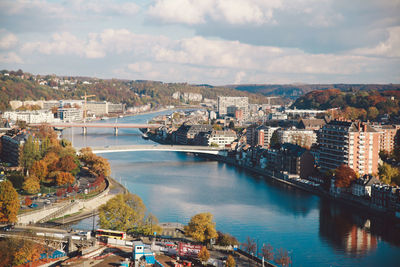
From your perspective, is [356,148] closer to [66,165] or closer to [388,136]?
[388,136]

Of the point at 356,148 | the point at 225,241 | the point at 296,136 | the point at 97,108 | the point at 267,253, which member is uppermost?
the point at 97,108

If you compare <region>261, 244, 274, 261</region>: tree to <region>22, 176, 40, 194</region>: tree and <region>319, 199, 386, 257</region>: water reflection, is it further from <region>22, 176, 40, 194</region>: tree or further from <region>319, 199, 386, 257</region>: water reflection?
<region>22, 176, 40, 194</region>: tree

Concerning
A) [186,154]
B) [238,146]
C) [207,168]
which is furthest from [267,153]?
[186,154]

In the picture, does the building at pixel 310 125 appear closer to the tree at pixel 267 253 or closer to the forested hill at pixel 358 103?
the forested hill at pixel 358 103

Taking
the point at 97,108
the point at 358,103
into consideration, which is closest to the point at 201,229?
the point at 358,103

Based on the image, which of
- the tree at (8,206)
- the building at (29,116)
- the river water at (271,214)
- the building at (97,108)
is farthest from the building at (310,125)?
the building at (97,108)

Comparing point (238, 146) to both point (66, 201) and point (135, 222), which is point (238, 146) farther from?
point (135, 222)

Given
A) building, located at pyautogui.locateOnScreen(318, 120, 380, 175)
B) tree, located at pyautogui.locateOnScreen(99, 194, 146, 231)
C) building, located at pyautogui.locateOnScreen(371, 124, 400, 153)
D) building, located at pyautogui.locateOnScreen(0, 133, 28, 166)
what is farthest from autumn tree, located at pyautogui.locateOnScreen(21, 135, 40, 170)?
building, located at pyautogui.locateOnScreen(371, 124, 400, 153)
